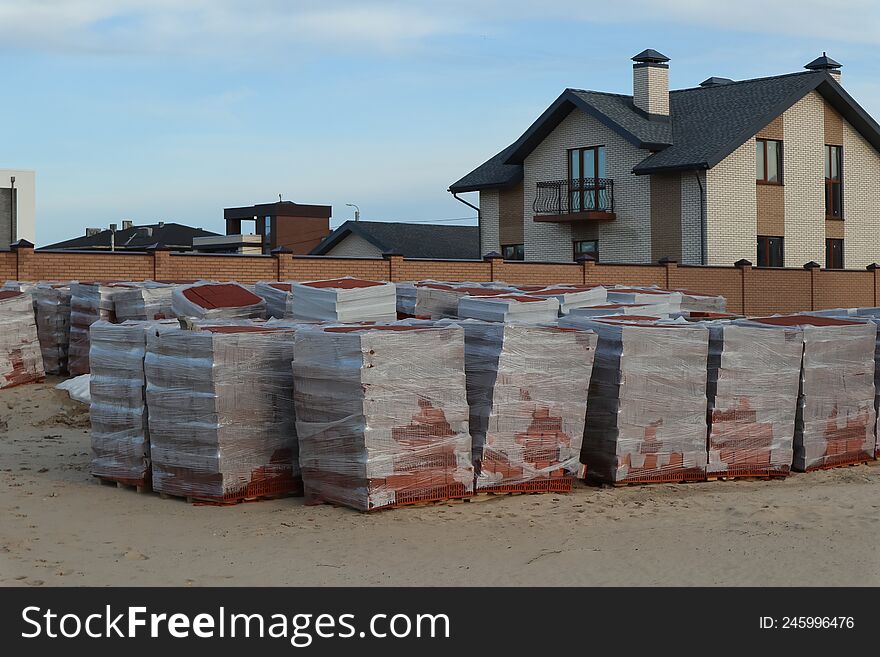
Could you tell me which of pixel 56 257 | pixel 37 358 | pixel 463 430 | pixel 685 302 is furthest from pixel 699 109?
pixel 463 430

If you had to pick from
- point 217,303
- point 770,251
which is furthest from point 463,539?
point 770,251

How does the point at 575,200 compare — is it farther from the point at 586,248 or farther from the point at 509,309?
the point at 509,309

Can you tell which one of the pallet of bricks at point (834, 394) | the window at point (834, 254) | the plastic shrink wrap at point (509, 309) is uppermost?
the window at point (834, 254)

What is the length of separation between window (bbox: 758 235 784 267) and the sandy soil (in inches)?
929

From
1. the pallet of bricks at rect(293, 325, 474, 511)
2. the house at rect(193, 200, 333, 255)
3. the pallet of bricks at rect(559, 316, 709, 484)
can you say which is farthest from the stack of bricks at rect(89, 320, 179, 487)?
the house at rect(193, 200, 333, 255)

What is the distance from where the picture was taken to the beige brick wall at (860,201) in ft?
113

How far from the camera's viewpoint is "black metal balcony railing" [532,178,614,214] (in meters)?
32.4

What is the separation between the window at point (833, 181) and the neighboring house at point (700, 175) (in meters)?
0.04

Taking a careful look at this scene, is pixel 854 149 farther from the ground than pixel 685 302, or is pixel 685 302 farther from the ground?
pixel 854 149

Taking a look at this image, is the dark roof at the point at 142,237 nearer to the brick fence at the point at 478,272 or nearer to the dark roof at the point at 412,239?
the dark roof at the point at 412,239

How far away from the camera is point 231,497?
8477mm

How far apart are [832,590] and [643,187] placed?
85.8 feet

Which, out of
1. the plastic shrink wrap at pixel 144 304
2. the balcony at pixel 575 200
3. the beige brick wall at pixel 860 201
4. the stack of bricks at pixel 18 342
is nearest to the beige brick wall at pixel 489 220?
the balcony at pixel 575 200

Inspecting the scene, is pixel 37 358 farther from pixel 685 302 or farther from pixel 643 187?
pixel 643 187
